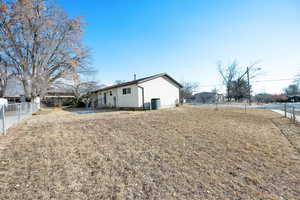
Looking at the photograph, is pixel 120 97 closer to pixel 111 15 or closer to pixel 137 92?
pixel 137 92

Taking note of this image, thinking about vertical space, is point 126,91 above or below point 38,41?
below

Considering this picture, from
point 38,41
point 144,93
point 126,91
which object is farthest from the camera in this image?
point 126,91

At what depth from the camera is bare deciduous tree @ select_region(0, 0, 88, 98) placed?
37.1 feet

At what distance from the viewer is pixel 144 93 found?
1348cm

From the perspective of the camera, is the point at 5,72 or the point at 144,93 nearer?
the point at 5,72

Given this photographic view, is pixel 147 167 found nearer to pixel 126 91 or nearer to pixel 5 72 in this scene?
pixel 126 91

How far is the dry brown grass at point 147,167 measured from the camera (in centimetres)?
230

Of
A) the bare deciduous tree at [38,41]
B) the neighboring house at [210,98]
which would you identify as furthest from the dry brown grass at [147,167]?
the neighboring house at [210,98]

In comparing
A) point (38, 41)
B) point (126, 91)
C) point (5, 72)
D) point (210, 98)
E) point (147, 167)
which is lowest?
point (147, 167)

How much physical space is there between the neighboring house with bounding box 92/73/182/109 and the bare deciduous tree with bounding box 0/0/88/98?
566cm

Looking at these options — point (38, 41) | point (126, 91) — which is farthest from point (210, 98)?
point (38, 41)

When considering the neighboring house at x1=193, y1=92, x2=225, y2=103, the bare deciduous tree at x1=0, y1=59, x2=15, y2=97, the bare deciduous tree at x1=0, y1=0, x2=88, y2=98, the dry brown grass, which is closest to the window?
the bare deciduous tree at x1=0, y1=0, x2=88, y2=98

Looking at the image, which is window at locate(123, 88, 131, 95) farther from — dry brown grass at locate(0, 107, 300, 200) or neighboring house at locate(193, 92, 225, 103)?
neighboring house at locate(193, 92, 225, 103)

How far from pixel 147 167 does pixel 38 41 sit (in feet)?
50.9
